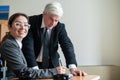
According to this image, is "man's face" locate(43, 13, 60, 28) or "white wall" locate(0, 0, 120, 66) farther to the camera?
"white wall" locate(0, 0, 120, 66)

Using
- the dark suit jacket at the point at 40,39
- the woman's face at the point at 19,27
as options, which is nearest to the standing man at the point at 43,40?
the dark suit jacket at the point at 40,39

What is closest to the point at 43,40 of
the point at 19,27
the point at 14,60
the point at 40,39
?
the point at 40,39

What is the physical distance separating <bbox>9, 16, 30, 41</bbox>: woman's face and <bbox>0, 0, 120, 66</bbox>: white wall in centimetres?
184

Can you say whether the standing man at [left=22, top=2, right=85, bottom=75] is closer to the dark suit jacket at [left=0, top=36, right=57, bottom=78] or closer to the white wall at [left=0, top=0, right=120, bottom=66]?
the dark suit jacket at [left=0, top=36, right=57, bottom=78]

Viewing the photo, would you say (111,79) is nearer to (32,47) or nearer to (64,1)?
(64,1)

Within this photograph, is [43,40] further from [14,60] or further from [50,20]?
[14,60]

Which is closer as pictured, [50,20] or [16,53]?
[16,53]

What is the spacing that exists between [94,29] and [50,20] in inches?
60.8

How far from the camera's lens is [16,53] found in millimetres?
1554

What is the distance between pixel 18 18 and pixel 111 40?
6.55 feet

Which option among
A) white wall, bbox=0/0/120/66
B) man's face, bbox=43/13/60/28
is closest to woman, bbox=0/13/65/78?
man's face, bbox=43/13/60/28

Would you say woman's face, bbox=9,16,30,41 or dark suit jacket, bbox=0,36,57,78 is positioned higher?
woman's face, bbox=9,16,30,41

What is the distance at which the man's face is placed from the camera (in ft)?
6.27

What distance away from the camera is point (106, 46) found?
11.0 ft
